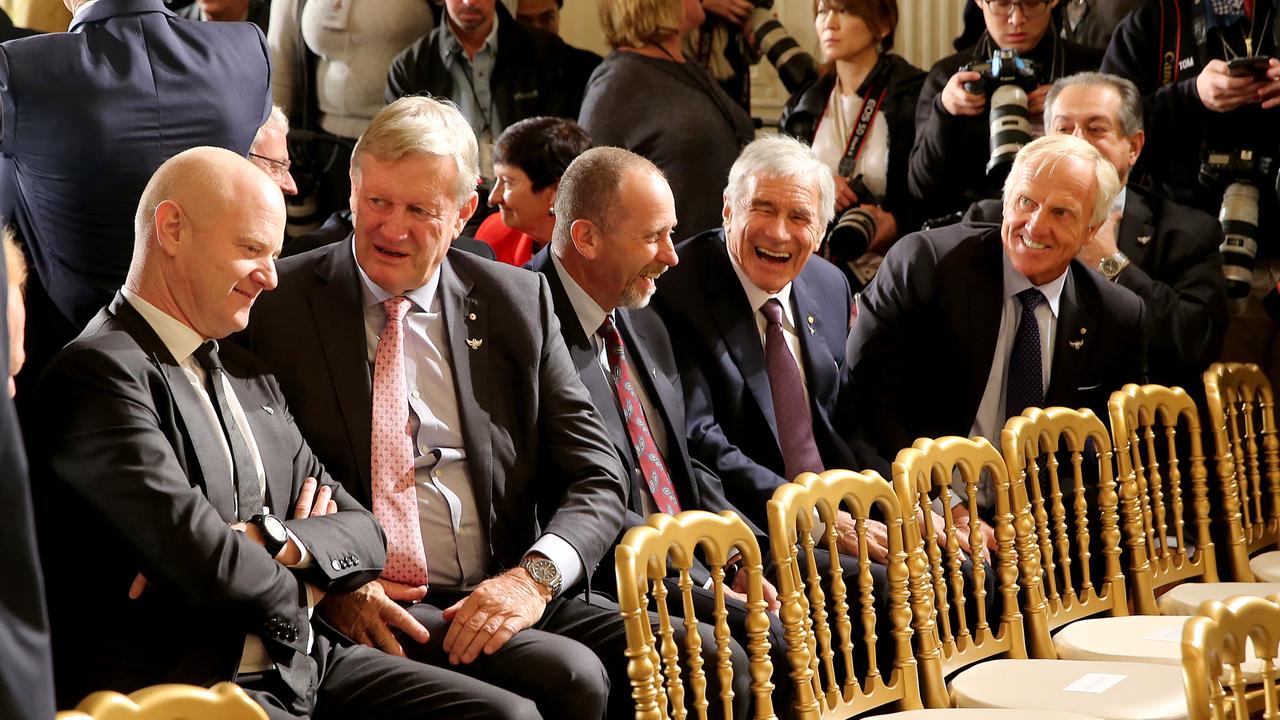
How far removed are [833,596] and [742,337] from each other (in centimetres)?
95

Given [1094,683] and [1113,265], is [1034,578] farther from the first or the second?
[1113,265]

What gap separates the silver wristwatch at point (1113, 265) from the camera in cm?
362

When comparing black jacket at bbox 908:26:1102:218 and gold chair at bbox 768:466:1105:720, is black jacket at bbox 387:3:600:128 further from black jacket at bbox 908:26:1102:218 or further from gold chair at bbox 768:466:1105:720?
gold chair at bbox 768:466:1105:720

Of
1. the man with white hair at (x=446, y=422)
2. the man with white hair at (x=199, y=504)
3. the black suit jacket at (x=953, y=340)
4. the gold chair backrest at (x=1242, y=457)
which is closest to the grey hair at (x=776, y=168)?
the black suit jacket at (x=953, y=340)

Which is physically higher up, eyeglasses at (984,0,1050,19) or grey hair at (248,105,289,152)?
grey hair at (248,105,289,152)

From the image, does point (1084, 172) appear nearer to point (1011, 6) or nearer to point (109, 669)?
point (1011, 6)

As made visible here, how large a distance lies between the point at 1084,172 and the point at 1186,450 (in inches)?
32.1

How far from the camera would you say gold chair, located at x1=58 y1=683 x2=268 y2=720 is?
129 centimetres

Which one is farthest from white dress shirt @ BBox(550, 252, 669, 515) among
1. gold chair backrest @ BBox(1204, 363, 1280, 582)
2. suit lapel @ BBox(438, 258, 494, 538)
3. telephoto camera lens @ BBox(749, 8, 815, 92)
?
telephoto camera lens @ BBox(749, 8, 815, 92)

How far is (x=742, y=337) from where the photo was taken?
3191 mm

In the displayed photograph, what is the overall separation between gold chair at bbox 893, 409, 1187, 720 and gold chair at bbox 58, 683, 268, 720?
1434mm

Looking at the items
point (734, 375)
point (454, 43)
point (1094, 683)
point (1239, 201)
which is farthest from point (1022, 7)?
point (1094, 683)

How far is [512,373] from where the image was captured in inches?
100

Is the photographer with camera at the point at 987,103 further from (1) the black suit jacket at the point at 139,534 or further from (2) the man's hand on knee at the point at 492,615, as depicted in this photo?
(1) the black suit jacket at the point at 139,534
